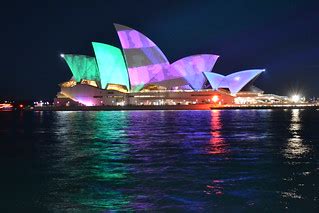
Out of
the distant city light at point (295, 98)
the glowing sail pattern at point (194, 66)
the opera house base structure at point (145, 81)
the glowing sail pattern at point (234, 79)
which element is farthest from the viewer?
the distant city light at point (295, 98)

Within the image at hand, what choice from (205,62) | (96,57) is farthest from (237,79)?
(96,57)

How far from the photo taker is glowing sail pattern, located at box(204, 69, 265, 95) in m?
86.6

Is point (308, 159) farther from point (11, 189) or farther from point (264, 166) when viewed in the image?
point (11, 189)

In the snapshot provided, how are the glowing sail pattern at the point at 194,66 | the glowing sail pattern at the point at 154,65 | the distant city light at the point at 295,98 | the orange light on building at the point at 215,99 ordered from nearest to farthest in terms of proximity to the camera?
the glowing sail pattern at the point at 154,65
the glowing sail pattern at the point at 194,66
the orange light on building at the point at 215,99
the distant city light at the point at 295,98

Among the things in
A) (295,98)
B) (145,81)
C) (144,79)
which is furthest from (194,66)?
(295,98)

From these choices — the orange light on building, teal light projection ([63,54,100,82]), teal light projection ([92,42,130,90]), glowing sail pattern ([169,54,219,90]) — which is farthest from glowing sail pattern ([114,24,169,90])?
the orange light on building

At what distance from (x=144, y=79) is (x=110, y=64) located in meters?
8.15

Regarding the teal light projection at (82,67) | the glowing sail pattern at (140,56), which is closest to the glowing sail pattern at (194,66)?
the glowing sail pattern at (140,56)

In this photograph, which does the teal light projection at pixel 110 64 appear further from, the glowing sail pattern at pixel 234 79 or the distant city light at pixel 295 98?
the distant city light at pixel 295 98

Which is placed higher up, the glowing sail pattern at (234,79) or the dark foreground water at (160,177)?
the glowing sail pattern at (234,79)

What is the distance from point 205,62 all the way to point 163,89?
12.3 meters

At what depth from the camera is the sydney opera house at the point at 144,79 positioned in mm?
77250

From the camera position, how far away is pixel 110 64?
7950 centimetres

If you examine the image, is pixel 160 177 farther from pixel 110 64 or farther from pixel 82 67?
pixel 82 67
